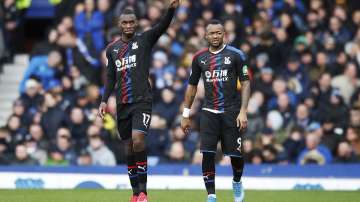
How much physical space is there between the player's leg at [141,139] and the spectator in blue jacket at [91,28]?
8872 millimetres

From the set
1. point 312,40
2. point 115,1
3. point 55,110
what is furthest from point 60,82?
point 312,40

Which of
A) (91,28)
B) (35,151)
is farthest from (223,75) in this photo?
(91,28)

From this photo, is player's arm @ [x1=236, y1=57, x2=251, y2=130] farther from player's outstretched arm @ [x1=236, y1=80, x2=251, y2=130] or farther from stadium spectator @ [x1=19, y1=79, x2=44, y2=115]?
stadium spectator @ [x1=19, y1=79, x2=44, y2=115]

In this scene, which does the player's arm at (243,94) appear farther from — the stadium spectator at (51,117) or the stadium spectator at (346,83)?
the stadium spectator at (51,117)

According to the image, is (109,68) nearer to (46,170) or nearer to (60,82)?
(46,170)

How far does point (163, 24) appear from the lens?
1317 cm

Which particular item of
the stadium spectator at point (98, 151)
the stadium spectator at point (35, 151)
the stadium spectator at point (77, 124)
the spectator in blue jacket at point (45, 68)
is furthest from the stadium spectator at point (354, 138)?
the spectator in blue jacket at point (45, 68)

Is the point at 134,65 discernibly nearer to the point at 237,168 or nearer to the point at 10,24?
Result: the point at 237,168

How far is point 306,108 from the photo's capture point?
772 inches

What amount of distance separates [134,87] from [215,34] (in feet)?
4.32

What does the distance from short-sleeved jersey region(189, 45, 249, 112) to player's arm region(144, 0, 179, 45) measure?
67 cm

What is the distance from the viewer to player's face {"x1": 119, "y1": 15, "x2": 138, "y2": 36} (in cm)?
1314

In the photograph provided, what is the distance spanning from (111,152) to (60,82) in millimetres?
2981

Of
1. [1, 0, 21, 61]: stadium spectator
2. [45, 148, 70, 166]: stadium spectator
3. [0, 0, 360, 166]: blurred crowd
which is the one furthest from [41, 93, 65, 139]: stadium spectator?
[1, 0, 21, 61]: stadium spectator
